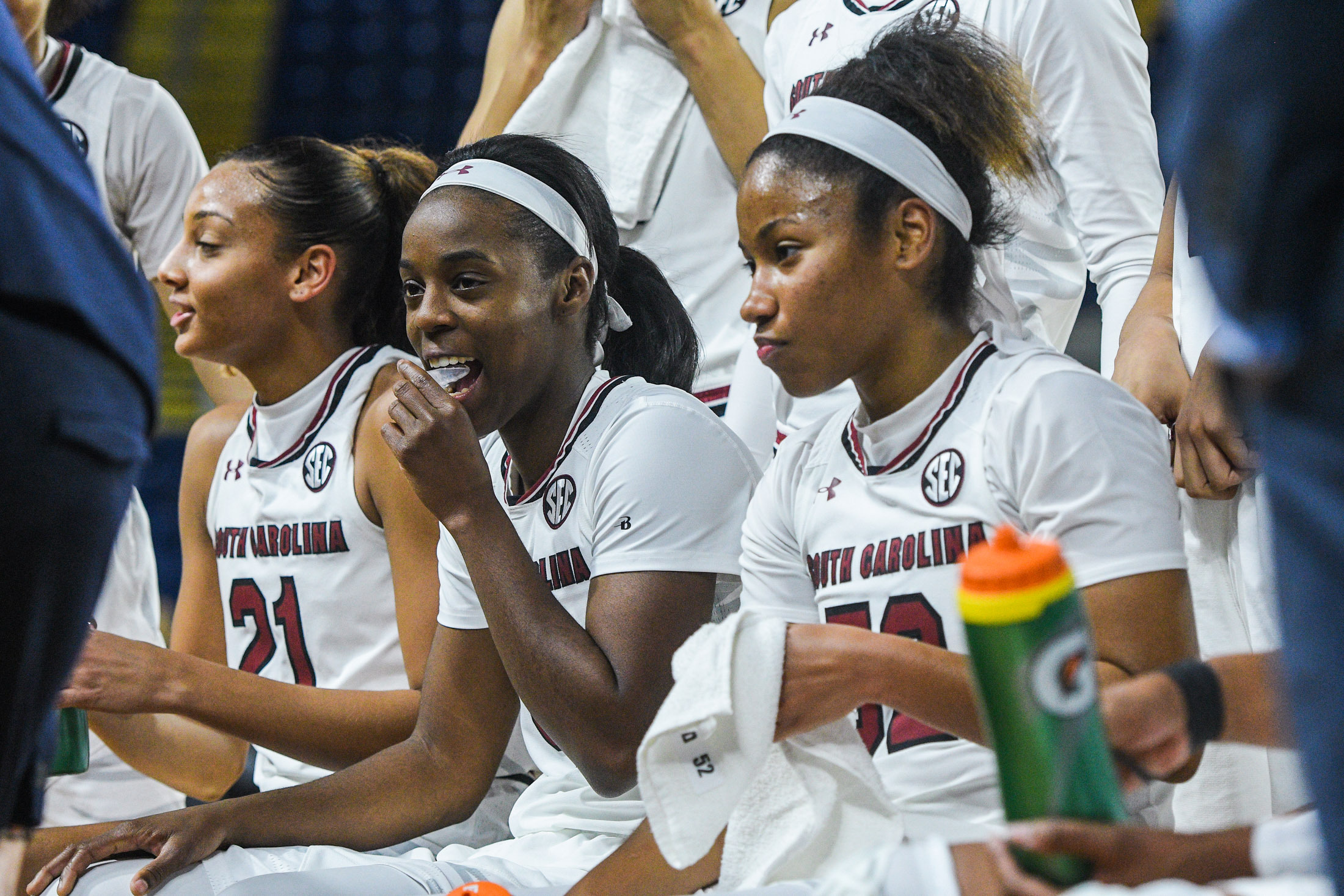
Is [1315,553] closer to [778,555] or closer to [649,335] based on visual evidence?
[778,555]

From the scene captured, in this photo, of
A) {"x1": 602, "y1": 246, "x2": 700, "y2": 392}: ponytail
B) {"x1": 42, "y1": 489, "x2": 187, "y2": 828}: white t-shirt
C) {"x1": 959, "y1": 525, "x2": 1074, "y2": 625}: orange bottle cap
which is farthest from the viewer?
{"x1": 42, "y1": 489, "x2": 187, "y2": 828}: white t-shirt

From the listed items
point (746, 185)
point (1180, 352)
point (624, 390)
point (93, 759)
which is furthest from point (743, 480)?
point (93, 759)

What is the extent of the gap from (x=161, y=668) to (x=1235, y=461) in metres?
1.61

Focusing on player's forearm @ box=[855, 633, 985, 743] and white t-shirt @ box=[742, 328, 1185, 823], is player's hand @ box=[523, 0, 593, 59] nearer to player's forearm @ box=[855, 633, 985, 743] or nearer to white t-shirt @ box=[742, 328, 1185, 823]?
white t-shirt @ box=[742, 328, 1185, 823]

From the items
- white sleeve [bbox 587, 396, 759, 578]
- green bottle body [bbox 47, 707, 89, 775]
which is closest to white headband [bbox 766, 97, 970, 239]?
white sleeve [bbox 587, 396, 759, 578]

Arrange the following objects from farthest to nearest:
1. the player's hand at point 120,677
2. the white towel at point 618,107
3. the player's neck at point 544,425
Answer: the white towel at point 618,107 → the player's neck at point 544,425 → the player's hand at point 120,677

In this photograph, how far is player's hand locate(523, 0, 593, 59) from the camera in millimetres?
3025

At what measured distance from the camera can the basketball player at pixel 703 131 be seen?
285 centimetres

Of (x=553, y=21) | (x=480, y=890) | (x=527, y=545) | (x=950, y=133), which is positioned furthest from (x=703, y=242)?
(x=480, y=890)

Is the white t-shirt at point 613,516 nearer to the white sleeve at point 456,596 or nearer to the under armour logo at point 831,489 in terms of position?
the white sleeve at point 456,596

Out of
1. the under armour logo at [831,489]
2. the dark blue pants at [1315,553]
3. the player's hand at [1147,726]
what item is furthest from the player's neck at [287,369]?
the dark blue pants at [1315,553]

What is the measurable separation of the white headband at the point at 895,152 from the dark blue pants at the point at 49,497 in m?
1.06

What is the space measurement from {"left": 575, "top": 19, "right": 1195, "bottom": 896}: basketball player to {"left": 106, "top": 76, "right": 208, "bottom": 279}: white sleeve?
1.81 m

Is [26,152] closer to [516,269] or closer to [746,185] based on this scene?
[746,185]
